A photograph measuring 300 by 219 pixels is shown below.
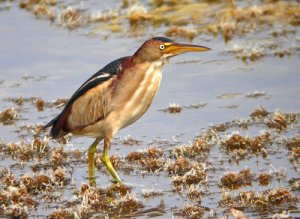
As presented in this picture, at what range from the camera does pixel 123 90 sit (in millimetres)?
10508

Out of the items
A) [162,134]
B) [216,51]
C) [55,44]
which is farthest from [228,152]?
[55,44]

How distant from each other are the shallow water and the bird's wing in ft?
2.26

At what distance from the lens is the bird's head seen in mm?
10500

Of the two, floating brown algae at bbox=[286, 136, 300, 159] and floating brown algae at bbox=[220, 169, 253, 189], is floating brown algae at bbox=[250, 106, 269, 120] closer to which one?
floating brown algae at bbox=[286, 136, 300, 159]

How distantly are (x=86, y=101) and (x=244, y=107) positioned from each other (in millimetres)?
3563

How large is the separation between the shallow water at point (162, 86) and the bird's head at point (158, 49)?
4.71ft

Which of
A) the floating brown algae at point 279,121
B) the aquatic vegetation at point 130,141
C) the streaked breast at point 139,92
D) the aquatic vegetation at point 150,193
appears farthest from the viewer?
the floating brown algae at point 279,121

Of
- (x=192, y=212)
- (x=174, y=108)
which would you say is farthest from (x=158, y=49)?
(x=174, y=108)

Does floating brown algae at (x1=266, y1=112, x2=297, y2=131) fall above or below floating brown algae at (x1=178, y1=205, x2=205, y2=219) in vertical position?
above

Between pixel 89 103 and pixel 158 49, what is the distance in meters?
1.03

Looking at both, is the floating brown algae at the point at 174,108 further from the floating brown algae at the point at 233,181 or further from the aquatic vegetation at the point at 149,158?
the floating brown algae at the point at 233,181

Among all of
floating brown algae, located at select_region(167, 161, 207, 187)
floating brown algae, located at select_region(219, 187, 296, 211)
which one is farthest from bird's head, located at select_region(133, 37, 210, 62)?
floating brown algae, located at select_region(219, 187, 296, 211)

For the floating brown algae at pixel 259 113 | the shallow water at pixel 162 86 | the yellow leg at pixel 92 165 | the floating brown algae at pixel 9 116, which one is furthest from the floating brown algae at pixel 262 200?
the floating brown algae at pixel 9 116

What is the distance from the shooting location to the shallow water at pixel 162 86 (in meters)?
11.1
